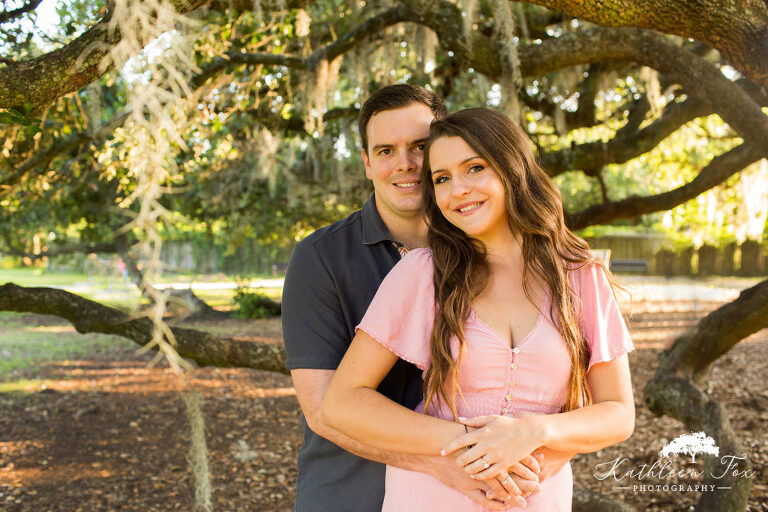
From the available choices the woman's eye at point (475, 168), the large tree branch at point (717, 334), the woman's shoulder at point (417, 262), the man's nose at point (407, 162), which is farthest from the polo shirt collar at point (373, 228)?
the large tree branch at point (717, 334)

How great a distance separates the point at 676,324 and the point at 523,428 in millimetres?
10332

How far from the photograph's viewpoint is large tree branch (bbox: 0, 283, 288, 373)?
361 centimetres

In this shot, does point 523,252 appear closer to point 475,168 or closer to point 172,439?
point 475,168

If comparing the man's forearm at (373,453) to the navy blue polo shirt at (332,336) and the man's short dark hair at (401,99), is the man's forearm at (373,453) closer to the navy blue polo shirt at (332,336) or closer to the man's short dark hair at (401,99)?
the navy blue polo shirt at (332,336)

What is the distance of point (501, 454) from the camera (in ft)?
4.74

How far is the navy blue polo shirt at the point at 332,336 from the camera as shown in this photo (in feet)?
5.78

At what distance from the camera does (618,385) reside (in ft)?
5.28

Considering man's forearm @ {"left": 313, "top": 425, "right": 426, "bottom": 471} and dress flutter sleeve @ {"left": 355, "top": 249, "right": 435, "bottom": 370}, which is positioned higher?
dress flutter sleeve @ {"left": 355, "top": 249, "right": 435, "bottom": 370}

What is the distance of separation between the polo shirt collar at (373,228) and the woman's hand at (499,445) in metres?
0.66

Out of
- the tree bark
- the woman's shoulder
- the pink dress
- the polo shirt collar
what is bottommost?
the tree bark

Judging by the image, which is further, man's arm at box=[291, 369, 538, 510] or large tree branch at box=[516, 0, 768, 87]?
large tree branch at box=[516, 0, 768, 87]

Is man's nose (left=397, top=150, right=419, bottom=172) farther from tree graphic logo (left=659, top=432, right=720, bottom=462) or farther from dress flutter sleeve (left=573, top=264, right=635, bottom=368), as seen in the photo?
tree graphic logo (left=659, top=432, right=720, bottom=462)

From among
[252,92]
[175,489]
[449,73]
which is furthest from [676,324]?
[175,489]

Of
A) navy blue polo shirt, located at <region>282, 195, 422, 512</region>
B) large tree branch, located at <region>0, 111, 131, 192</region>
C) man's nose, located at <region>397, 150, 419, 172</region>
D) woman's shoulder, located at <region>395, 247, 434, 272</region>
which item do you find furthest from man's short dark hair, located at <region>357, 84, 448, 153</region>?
large tree branch, located at <region>0, 111, 131, 192</region>
